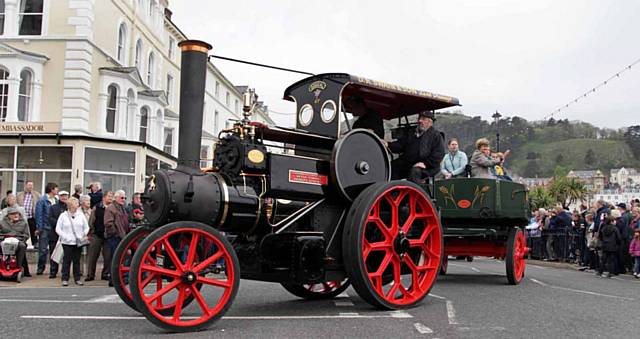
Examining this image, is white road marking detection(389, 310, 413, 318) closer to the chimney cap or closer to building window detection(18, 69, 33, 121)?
the chimney cap

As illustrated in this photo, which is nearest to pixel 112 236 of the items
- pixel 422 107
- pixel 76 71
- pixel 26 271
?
pixel 26 271

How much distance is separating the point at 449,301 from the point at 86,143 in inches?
631

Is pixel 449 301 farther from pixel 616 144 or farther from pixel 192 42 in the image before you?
pixel 616 144

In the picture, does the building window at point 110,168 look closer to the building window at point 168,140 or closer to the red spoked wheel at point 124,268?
the building window at point 168,140

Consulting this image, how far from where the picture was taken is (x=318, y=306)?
688cm

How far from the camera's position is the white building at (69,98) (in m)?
20.3

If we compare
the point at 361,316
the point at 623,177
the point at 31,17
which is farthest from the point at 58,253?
the point at 623,177

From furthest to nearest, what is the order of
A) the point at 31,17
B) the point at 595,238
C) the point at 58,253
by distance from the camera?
the point at 31,17
the point at 595,238
the point at 58,253

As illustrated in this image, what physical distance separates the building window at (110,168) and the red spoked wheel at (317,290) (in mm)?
14765

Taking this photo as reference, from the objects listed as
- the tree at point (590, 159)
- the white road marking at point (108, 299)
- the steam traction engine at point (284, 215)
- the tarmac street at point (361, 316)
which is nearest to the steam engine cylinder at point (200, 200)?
the steam traction engine at point (284, 215)

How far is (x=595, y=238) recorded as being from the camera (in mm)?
14086

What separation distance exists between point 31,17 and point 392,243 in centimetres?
1994

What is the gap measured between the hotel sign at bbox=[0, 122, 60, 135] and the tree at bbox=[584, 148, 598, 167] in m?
Result: 136

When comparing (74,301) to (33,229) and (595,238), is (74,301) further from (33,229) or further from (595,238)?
(595,238)
